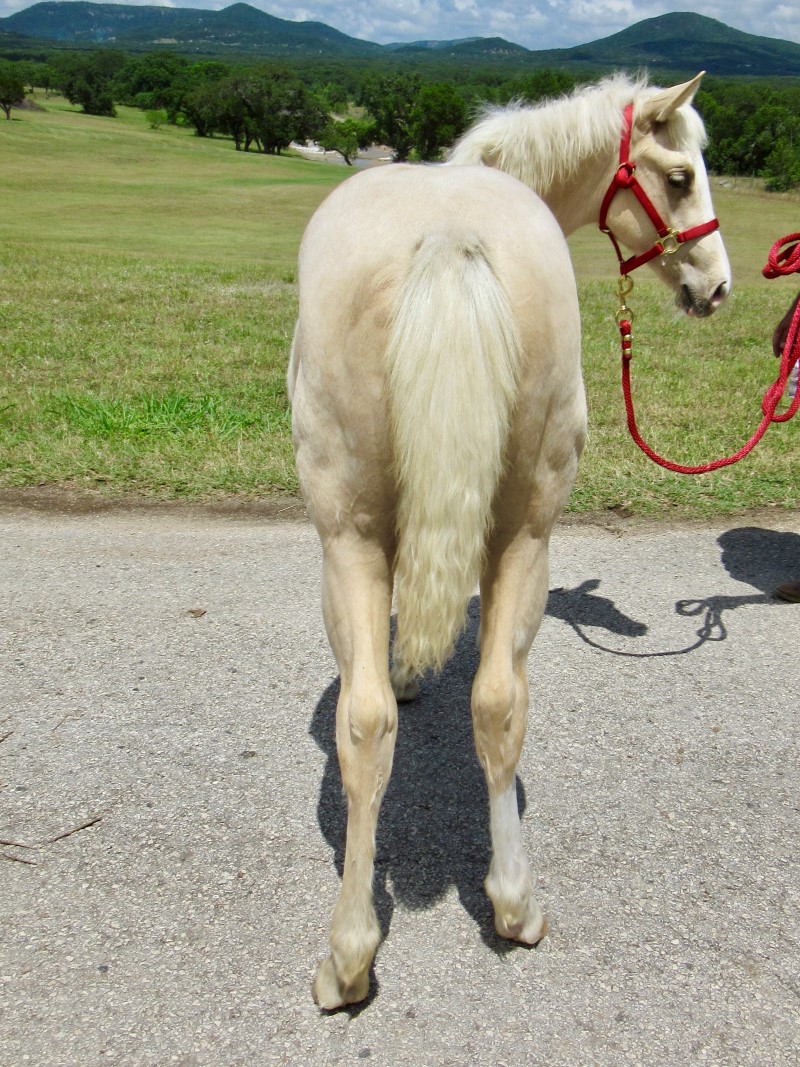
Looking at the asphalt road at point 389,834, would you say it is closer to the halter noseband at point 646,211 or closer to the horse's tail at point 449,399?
the horse's tail at point 449,399

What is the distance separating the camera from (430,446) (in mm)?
1938

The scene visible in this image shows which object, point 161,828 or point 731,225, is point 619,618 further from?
point 731,225

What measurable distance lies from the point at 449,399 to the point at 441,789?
1579 mm

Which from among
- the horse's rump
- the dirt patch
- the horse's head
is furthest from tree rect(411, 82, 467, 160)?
the horse's rump

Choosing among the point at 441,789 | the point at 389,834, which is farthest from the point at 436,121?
the point at 389,834

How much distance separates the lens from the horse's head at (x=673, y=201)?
10.2ft

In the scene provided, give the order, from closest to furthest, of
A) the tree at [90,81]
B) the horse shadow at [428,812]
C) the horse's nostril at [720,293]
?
the horse shadow at [428,812] < the horse's nostril at [720,293] < the tree at [90,81]

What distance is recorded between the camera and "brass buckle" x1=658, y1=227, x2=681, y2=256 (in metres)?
3.22

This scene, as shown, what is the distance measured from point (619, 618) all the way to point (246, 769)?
2.02 meters

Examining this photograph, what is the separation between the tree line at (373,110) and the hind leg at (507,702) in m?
35.6

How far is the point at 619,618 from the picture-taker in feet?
13.8

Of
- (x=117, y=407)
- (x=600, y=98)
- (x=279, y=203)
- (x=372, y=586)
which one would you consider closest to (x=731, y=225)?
(x=279, y=203)

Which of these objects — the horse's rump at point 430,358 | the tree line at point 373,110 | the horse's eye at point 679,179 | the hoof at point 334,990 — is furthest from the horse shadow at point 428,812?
the tree line at point 373,110

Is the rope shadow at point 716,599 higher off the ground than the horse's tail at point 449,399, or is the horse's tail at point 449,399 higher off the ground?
the horse's tail at point 449,399
